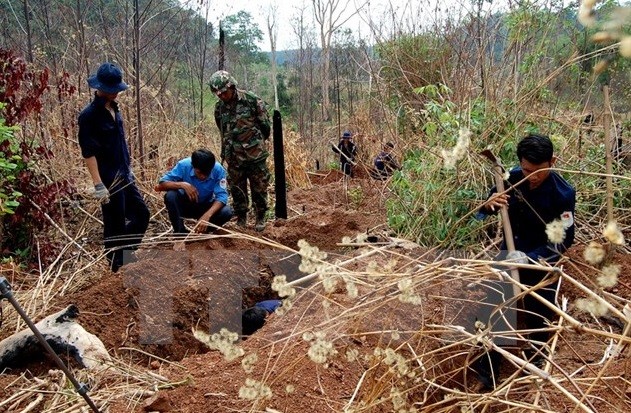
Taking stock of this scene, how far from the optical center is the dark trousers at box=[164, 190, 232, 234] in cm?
465

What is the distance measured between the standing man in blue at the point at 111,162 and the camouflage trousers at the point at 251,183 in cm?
116

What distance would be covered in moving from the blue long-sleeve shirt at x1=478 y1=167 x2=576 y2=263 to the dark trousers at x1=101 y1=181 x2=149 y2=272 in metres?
2.63

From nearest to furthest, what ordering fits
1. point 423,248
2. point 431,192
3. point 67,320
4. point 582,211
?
point 67,320 → point 423,248 → point 431,192 → point 582,211

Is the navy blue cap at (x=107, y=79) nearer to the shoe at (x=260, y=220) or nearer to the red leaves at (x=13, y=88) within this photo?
the red leaves at (x=13, y=88)

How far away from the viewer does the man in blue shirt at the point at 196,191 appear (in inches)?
181

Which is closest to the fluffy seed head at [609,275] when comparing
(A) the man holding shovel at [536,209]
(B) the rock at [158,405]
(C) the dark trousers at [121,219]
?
(A) the man holding shovel at [536,209]

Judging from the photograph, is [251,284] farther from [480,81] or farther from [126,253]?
[480,81]

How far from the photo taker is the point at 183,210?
480 cm

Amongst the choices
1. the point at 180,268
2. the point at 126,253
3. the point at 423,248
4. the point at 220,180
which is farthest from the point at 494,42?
the point at 126,253

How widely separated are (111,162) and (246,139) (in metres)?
1.42

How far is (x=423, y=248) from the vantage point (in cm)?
390

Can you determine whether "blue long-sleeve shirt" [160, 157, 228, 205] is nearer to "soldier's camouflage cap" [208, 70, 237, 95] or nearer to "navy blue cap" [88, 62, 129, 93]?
"soldier's camouflage cap" [208, 70, 237, 95]

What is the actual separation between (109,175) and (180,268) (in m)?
0.99

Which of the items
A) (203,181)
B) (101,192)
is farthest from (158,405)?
(203,181)
